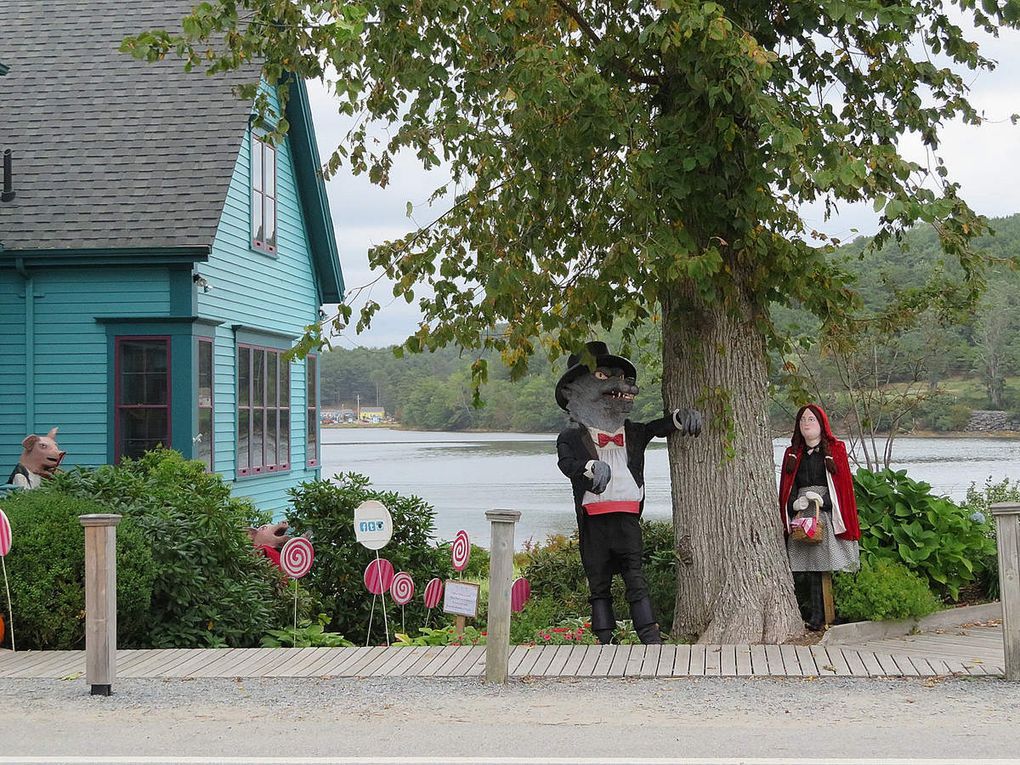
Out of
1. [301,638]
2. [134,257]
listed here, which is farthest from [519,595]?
[134,257]

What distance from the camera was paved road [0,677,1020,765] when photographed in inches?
234

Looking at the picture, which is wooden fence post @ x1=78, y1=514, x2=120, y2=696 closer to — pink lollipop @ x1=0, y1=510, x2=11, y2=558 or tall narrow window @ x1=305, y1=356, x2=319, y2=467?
pink lollipop @ x1=0, y1=510, x2=11, y2=558

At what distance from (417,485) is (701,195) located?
28.9m

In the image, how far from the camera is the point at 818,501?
31.4 feet

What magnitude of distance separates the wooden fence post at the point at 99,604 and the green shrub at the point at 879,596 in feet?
17.3

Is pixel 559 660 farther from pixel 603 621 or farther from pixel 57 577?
pixel 57 577

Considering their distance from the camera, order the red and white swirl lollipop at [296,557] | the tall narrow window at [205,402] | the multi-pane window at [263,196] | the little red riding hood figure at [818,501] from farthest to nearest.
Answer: the multi-pane window at [263,196]
the tall narrow window at [205,402]
the red and white swirl lollipop at [296,557]
the little red riding hood figure at [818,501]

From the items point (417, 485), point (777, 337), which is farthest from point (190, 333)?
point (417, 485)

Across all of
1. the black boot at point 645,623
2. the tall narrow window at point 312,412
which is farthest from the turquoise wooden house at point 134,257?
the black boot at point 645,623

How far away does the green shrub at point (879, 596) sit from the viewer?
9.44 m

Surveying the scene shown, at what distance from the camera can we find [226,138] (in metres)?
16.7

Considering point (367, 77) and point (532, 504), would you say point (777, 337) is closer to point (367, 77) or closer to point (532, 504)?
point (367, 77)

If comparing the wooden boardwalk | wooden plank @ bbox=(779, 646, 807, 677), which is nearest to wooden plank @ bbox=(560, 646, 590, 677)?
the wooden boardwalk

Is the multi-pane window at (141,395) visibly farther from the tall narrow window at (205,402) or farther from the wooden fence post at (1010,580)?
the wooden fence post at (1010,580)
